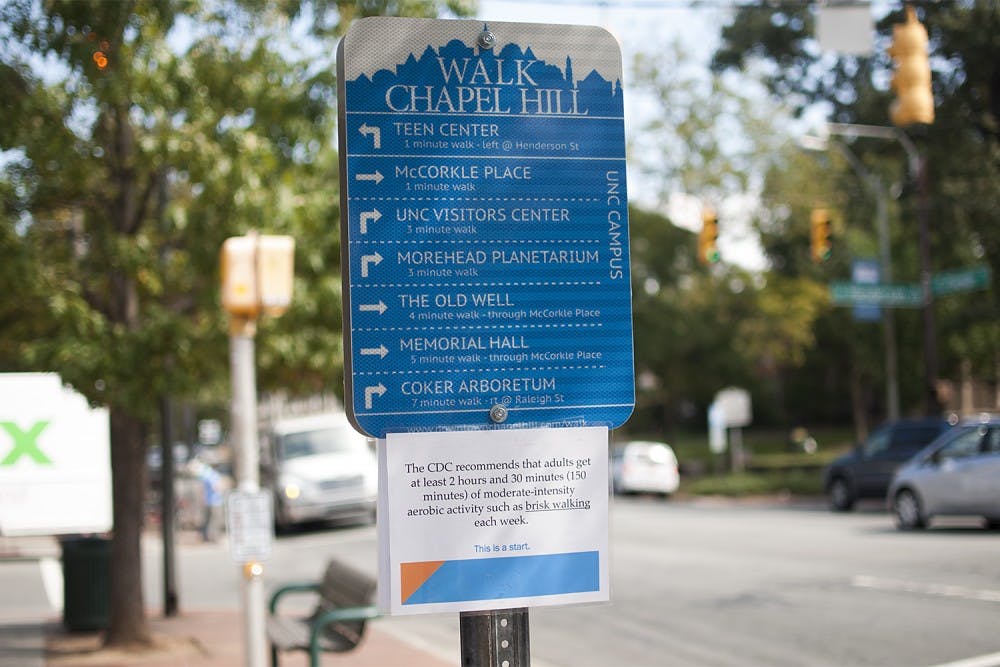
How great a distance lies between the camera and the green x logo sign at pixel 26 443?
11227mm

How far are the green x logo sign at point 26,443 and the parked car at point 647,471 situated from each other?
25786 millimetres

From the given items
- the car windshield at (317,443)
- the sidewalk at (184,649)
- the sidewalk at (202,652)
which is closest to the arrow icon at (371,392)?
the sidewalk at (184,649)

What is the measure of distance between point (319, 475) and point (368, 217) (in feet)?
71.7

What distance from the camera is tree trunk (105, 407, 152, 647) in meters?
10.7

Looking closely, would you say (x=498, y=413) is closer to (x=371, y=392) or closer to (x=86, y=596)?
(x=371, y=392)

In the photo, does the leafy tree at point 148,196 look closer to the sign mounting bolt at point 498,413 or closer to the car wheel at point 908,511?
the sign mounting bolt at point 498,413

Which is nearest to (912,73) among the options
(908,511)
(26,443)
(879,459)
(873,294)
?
(908,511)

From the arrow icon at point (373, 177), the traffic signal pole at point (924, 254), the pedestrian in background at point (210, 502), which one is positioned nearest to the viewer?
the arrow icon at point (373, 177)

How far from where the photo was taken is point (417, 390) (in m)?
2.83

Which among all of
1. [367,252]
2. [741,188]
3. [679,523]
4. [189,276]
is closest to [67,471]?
A: [189,276]

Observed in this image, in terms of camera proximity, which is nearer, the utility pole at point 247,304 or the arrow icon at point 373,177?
the arrow icon at point 373,177

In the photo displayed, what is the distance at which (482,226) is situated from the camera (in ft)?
9.53

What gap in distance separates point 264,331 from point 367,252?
7825 mm

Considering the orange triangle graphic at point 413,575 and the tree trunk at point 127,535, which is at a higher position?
the orange triangle graphic at point 413,575
